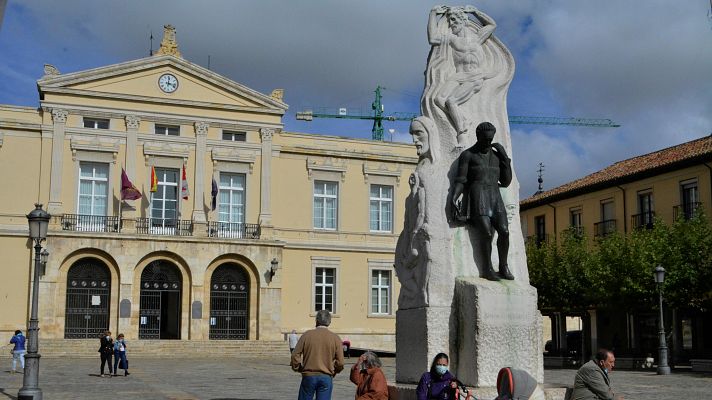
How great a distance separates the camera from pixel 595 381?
821 cm

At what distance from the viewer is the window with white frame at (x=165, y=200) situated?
41562 millimetres

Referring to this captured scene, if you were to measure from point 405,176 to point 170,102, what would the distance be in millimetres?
12775

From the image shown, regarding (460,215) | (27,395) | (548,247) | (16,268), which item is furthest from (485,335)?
(16,268)

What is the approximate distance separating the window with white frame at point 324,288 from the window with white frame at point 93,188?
10.9 metres

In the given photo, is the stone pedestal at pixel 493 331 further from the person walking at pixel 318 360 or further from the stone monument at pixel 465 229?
the person walking at pixel 318 360

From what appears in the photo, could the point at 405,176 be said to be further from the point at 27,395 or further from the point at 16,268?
the point at 27,395

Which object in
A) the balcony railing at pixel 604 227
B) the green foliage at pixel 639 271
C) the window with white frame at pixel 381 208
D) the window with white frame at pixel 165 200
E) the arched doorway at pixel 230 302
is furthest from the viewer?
the window with white frame at pixel 381 208

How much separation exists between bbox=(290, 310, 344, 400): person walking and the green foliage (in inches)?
968

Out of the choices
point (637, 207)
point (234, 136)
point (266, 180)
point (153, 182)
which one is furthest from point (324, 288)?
point (637, 207)

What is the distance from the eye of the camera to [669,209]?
40.2 metres

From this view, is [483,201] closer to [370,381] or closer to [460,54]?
[460,54]

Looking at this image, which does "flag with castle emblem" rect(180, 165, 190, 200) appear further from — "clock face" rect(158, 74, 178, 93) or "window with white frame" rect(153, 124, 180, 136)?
"clock face" rect(158, 74, 178, 93)

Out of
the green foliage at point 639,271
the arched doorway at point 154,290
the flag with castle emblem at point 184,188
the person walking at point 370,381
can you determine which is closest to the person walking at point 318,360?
the person walking at point 370,381

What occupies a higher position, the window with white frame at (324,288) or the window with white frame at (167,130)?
the window with white frame at (167,130)
